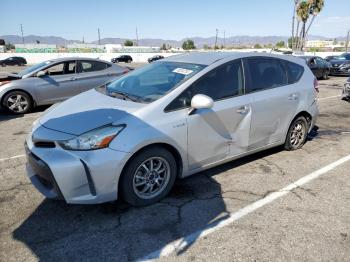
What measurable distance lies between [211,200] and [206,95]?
48.2 inches

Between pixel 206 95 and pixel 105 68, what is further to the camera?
pixel 105 68

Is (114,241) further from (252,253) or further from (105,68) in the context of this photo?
(105,68)

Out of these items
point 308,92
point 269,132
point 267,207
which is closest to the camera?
point 267,207

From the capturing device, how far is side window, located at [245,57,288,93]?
14.8ft

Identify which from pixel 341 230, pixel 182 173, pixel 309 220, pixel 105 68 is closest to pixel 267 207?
pixel 309 220

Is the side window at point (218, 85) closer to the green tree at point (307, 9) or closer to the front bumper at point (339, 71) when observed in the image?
the front bumper at point (339, 71)

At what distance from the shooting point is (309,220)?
346cm

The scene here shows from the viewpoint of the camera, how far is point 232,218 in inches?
137

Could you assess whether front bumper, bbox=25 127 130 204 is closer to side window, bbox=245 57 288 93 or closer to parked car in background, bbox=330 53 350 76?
side window, bbox=245 57 288 93

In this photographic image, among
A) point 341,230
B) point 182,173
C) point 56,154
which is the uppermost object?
point 56,154

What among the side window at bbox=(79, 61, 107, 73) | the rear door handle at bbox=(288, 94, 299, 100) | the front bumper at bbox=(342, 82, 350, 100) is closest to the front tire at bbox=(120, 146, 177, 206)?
the rear door handle at bbox=(288, 94, 299, 100)

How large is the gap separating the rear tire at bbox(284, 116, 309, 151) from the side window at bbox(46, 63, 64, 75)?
613 centimetres

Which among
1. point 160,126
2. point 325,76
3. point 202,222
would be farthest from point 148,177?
point 325,76

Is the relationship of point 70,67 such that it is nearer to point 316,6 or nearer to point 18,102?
point 18,102
